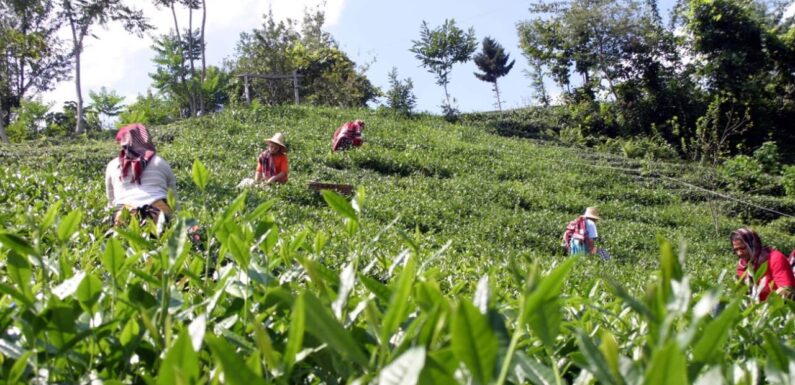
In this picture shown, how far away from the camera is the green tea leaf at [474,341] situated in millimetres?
369

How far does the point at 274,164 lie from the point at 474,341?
856cm

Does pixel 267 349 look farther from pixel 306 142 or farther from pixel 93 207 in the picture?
pixel 306 142

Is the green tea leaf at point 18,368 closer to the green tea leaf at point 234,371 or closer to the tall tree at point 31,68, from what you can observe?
the green tea leaf at point 234,371

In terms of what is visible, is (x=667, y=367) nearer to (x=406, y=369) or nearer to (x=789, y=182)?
(x=406, y=369)

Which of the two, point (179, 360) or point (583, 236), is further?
point (583, 236)

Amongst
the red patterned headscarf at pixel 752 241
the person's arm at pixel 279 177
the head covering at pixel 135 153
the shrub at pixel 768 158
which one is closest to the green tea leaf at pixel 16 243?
the head covering at pixel 135 153

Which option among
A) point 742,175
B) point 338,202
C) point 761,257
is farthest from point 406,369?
point 742,175

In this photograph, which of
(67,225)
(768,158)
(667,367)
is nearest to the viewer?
(667,367)

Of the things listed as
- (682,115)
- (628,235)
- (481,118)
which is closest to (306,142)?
(628,235)

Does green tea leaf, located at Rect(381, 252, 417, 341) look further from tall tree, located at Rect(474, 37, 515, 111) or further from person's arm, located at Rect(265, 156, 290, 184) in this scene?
tall tree, located at Rect(474, 37, 515, 111)

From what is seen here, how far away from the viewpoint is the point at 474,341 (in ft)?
1.24

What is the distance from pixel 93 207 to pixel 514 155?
1400 centimetres

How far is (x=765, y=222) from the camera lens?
49.6 ft

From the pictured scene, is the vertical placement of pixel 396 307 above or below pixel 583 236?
A: above
